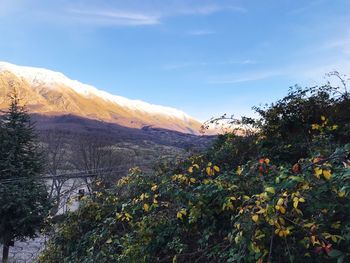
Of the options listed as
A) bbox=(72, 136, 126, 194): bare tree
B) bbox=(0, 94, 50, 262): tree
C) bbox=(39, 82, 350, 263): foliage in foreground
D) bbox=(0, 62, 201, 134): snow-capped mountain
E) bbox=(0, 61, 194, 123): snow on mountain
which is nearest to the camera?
bbox=(39, 82, 350, 263): foliage in foreground

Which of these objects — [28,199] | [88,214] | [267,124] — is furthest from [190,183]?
[28,199]

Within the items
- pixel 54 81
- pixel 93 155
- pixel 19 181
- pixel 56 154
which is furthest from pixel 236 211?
pixel 54 81

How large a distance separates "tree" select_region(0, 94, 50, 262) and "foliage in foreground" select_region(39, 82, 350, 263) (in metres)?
7.21

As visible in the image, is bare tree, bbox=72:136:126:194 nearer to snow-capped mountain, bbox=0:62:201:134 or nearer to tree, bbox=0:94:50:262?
tree, bbox=0:94:50:262

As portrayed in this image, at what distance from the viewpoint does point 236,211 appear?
3139mm

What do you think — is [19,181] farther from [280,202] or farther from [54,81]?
[54,81]

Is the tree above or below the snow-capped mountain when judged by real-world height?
below

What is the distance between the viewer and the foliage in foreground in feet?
7.38

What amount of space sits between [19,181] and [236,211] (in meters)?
9.98

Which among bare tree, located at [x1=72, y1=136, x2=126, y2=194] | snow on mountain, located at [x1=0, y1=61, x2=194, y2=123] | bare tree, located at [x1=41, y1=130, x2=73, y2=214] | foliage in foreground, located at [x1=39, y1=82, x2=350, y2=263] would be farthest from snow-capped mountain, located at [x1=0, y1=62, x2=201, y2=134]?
foliage in foreground, located at [x1=39, y1=82, x2=350, y2=263]

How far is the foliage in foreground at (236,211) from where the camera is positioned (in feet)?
7.38

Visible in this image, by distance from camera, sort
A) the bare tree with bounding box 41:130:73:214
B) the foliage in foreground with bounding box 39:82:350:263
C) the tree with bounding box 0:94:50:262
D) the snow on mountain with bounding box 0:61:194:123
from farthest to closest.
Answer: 1. the snow on mountain with bounding box 0:61:194:123
2. the bare tree with bounding box 41:130:73:214
3. the tree with bounding box 0:94:50:262
4. the foliage in foreground with bounding box 39:82:350:263

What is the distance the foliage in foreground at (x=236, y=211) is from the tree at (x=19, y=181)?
7208 millimetres

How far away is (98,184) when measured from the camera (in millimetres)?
5852
